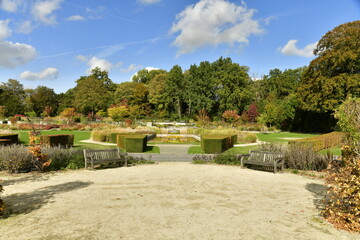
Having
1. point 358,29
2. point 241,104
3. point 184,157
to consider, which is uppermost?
point 358,29

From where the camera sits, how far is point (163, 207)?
16.6 ft

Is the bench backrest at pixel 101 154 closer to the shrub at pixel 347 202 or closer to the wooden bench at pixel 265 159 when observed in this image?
the wooden bench at pixel 265 159

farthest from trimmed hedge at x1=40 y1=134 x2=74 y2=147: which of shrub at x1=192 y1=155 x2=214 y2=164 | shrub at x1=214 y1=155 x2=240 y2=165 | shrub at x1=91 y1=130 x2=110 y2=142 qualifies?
shrub at x1=214 y1=155 x2=240 y2=165

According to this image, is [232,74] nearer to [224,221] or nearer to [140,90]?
[140,90]

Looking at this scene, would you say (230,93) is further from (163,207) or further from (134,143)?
(163,207)

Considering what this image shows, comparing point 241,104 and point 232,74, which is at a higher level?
point 232,74

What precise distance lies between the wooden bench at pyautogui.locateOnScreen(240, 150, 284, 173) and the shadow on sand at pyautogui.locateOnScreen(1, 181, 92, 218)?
6.08m

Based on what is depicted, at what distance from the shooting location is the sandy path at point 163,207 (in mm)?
3885

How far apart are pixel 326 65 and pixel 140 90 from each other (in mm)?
33173

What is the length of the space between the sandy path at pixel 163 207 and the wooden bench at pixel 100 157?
1.20m

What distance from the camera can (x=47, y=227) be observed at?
157 inches

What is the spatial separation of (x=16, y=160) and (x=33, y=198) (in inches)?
156

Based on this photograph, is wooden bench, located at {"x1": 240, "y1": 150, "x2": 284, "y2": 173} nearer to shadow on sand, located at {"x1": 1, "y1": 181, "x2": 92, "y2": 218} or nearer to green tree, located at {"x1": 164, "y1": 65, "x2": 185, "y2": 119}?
shadow on sand, located at {"x1": 1, "y1": 181, "x2": 92, "y2": 218}

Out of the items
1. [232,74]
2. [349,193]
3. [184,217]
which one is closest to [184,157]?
[184,217]
